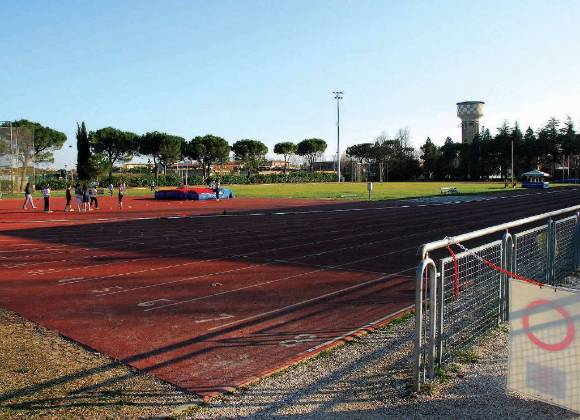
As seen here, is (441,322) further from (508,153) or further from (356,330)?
(508,153)

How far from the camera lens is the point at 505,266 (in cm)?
677

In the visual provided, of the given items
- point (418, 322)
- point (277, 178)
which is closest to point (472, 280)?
point (418, 322)

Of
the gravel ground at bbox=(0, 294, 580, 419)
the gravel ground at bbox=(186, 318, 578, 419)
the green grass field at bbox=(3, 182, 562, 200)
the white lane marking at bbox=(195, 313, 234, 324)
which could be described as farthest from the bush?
the gravel ground at bbox=(186, 318, 578, 419)

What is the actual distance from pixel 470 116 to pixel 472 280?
124274mm

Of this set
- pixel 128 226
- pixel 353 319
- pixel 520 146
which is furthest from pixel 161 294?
pixel 520 146

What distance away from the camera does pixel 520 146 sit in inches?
4060

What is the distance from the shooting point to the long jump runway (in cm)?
623

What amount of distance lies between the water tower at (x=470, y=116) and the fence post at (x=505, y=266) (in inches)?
4742

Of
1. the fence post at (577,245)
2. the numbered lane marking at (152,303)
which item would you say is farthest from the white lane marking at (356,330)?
the fence post at (577,245)

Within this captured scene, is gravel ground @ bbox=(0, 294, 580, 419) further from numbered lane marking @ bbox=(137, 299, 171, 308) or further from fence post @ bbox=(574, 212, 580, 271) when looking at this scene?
fence post @ bbox=(574, 212, 580, 271)

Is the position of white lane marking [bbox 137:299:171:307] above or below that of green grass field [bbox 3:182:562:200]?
below

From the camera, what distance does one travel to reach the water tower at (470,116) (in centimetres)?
12106

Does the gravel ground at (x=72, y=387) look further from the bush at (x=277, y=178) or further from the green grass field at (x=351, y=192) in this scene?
the bush at (x=277, y=178)

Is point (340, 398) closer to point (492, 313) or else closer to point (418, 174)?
point (492, 313)
